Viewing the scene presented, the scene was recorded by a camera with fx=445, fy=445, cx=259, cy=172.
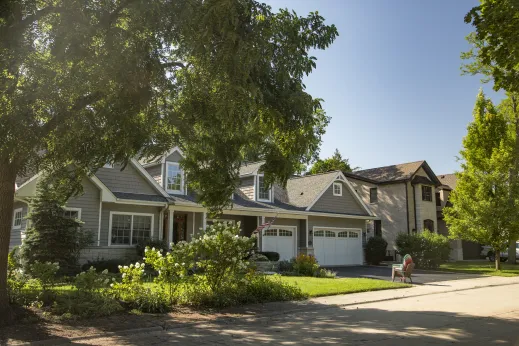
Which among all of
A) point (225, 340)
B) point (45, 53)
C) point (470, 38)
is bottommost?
point (225, 340)

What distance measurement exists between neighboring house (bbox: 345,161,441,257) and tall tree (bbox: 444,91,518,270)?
6860mm

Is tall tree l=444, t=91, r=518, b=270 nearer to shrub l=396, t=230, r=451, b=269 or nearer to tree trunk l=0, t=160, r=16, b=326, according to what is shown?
shrub l=396, t=230, r=451, b=269

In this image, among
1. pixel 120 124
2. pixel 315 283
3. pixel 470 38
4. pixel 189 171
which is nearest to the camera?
pixel 120 124

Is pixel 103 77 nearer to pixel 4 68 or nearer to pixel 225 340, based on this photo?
pixel 4 68

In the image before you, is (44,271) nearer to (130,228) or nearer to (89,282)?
(89,282)

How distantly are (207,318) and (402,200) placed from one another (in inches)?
1123

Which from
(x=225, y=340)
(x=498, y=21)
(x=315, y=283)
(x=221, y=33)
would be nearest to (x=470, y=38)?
(x=315, y=283)

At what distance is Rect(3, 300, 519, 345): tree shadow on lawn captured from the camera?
301 inches

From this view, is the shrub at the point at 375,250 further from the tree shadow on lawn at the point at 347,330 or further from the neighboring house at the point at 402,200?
the tree shadow on lawn at the point at 347,330

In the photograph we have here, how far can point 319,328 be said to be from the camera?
28.9 ft

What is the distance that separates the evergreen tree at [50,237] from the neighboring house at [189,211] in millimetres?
1507

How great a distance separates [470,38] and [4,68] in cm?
2773

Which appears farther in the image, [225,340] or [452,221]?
[452,221]

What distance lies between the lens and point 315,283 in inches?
635
